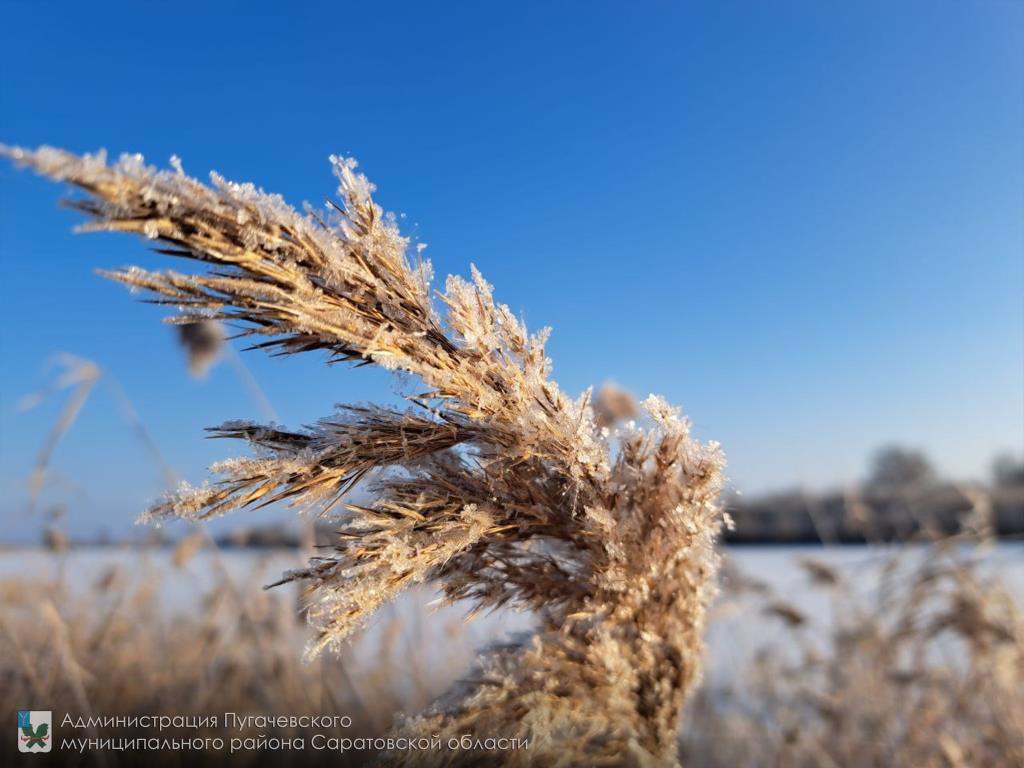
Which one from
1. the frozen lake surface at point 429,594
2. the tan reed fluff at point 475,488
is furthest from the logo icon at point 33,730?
the tan reed fluff at point 475,488

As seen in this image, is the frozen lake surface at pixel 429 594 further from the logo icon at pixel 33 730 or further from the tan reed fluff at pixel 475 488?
the tan reed fluff at pixel 475 488

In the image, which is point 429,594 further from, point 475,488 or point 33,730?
point 475,488

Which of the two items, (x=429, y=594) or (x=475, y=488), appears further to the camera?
(x=429, y=594)

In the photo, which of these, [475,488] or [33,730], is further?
[33,730]

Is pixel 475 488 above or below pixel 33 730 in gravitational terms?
above

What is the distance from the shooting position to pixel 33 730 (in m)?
3.20

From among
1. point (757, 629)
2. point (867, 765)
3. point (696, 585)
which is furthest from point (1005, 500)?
point (696, 585)

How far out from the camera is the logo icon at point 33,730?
3100 millimetres

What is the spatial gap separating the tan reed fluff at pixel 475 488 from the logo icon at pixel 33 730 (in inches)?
125

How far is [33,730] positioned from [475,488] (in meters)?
3.51

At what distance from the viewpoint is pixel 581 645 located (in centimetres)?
98

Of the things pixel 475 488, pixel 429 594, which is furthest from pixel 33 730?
pixel 475 488

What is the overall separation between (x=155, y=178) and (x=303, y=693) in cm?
369

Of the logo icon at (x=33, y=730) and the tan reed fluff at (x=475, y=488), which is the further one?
the logo icon at (x=33, y=730)
